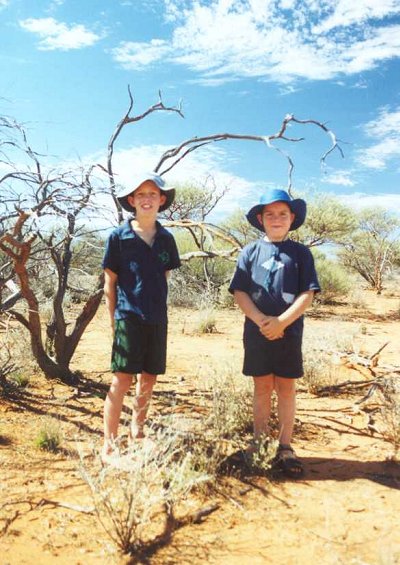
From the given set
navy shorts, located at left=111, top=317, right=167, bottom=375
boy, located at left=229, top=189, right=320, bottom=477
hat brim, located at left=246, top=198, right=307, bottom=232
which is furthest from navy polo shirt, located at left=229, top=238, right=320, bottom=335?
navy shorts, located at left=111, top=317, right=167, bottom=375

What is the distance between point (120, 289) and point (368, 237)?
21390 millimetres

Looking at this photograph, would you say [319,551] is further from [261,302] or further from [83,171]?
[83,171]

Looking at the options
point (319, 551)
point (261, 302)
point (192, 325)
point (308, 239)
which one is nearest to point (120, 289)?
point (261, 302)

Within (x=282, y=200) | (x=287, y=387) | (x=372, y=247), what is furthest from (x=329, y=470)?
(x=372, y=247)

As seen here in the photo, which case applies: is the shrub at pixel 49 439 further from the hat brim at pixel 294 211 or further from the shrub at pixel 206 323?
the shrub at pixel 206 323

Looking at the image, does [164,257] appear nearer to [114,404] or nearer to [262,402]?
[114,404]

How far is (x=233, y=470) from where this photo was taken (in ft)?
9.62

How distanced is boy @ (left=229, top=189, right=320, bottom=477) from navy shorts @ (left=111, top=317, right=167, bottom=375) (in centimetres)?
54

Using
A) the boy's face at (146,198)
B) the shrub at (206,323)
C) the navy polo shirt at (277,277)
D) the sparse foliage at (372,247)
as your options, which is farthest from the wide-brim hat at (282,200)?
the sparse foliage at (372,247)

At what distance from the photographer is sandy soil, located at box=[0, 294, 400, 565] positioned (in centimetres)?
213

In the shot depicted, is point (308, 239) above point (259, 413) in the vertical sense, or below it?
above

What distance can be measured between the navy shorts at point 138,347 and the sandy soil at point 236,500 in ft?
1.64

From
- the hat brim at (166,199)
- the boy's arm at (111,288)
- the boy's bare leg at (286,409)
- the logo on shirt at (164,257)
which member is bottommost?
the boy's bare leg at (286,409)

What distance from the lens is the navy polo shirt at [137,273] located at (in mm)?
2873
